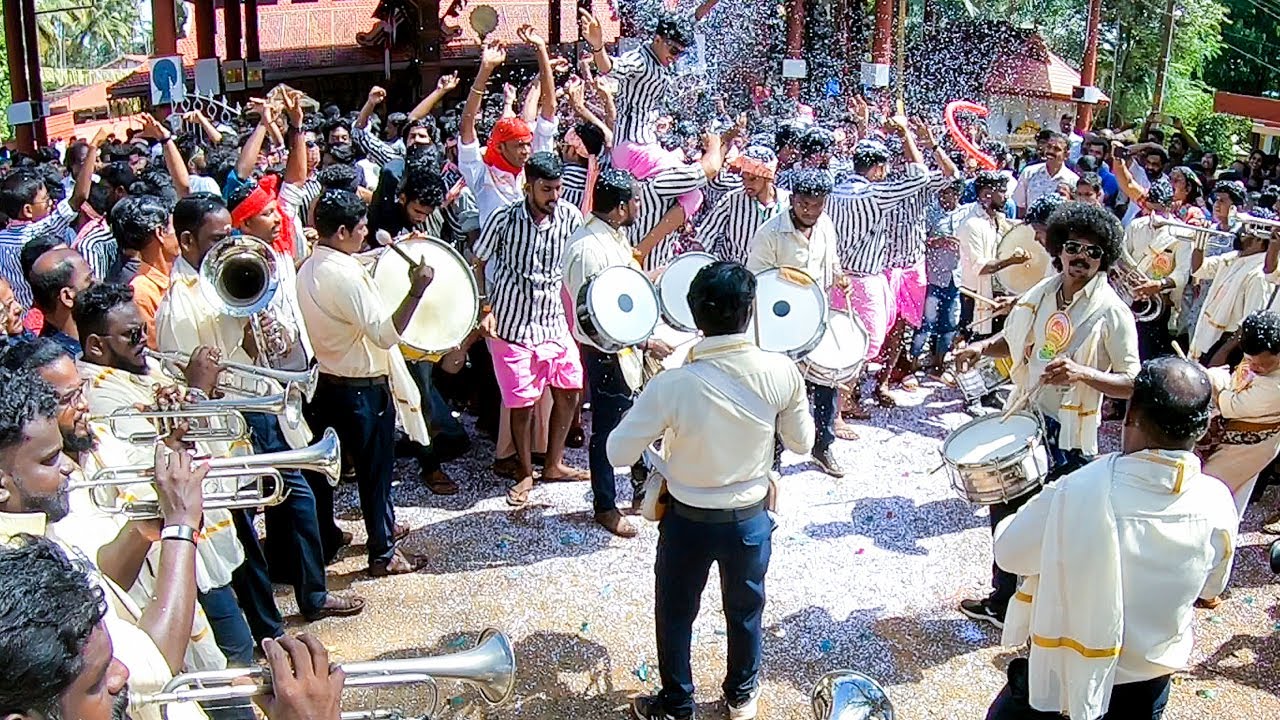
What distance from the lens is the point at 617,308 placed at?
4789 mm

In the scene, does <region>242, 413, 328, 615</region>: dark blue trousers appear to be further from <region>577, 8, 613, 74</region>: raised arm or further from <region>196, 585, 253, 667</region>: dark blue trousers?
<region>577, 8, 613, 74</region>: raised arm

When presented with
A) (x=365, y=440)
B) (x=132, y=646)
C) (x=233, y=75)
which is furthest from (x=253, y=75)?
(x=132, y=646)

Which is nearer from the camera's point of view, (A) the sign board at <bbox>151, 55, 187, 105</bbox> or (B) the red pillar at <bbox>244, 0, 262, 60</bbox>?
(A) the sign board at <bbox>151, 55, 187, 105</bbox>

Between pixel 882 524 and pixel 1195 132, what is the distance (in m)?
26.6

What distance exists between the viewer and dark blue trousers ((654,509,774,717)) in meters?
3.61

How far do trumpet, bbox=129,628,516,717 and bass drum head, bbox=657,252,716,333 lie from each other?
8.07ft

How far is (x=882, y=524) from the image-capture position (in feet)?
18.5

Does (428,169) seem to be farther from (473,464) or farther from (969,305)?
(969,305)

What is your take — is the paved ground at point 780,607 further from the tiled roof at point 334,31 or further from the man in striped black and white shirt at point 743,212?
the tiled roof at point 334,31

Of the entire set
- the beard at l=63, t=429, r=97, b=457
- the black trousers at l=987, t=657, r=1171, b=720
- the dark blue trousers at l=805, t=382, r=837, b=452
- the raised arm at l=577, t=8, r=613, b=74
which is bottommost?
the dark blue trousers at l=805, t=382, r=837, b=452

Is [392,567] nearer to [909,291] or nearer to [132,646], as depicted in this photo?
[132,646]

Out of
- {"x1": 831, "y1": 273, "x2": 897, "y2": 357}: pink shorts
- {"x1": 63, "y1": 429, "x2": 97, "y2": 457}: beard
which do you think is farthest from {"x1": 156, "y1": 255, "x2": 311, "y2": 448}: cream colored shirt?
{"x1": 831, "y1": 273, "x2": 897, "y2": 357}: pink shorts

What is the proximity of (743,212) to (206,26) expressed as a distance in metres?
14.9

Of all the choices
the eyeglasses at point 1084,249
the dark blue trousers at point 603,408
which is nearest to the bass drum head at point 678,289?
the dark blue trousers at point 603,408
